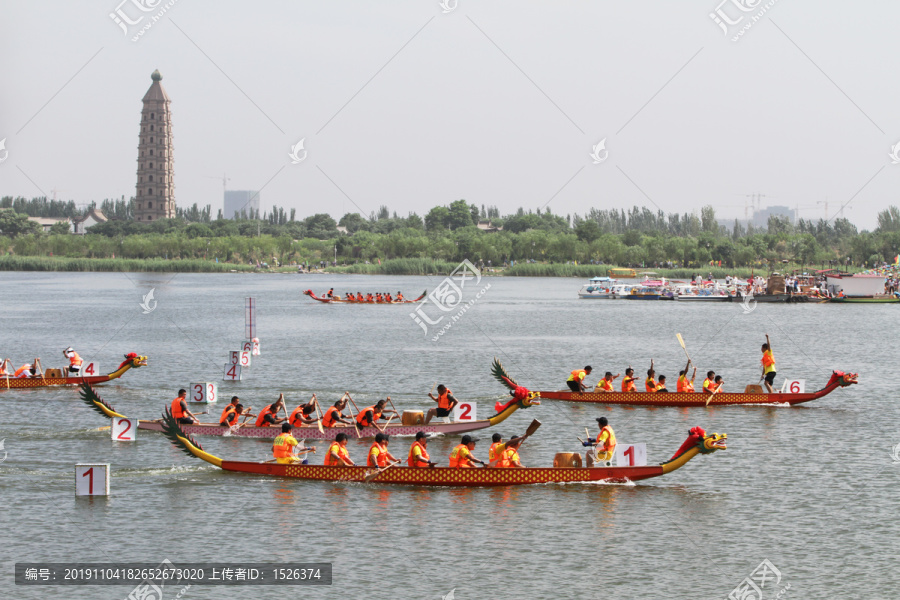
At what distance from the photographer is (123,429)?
3166cm

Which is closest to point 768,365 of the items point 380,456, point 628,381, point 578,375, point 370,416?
point 628,381

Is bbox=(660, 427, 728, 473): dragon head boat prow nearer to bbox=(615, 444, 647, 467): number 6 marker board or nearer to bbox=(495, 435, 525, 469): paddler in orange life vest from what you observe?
bbox=(615, 444, 647, 467): number 6 marker board

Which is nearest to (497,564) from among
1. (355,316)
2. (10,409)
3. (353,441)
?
(353,441)

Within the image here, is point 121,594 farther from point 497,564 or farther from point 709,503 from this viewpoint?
point 709,503

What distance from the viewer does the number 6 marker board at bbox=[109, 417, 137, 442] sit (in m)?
31.5

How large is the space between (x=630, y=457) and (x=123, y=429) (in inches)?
665

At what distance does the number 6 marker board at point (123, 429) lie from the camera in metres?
31.5

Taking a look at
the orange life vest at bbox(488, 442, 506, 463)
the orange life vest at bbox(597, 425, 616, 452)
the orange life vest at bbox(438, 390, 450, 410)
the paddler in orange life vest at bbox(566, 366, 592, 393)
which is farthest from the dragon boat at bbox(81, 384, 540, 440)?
the paddler in orange life vest at bbox(566, 366, 592, 393)

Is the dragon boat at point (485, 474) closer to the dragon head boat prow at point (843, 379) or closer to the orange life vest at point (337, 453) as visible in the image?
the orange life vest at point (337, 453)

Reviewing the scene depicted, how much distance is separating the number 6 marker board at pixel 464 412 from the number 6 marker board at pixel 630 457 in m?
8.19

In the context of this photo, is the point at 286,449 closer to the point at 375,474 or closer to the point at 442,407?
the point at 375,474

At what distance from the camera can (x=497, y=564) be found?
20453 mm

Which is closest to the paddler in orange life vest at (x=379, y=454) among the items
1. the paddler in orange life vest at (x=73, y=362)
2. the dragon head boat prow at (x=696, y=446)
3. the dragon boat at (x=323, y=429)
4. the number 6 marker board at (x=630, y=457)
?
the dragon boat at (x=323, y=429)

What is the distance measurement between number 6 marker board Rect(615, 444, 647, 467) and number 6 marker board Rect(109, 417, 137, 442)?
16.3 m
